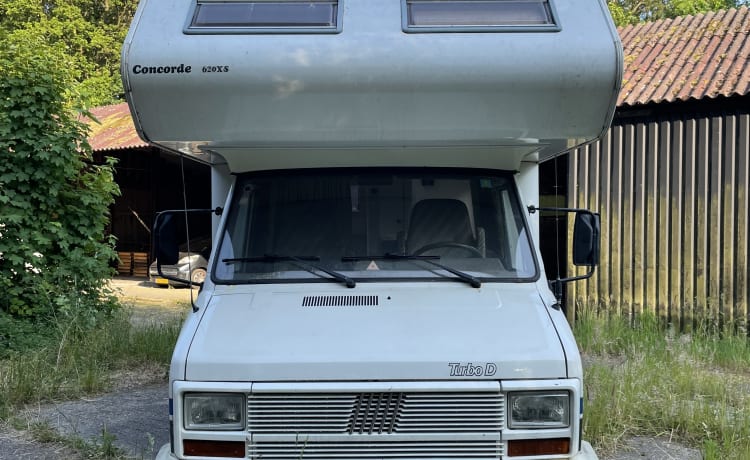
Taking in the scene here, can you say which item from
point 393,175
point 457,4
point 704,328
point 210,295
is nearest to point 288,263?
point 210,295

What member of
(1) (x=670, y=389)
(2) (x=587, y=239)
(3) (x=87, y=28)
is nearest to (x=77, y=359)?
(2) (x=587, y=239)

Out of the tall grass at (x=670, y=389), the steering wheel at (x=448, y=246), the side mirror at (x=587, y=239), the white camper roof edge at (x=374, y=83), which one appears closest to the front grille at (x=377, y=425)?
the steering wheel at (x=448, y=246)

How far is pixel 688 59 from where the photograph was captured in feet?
31.2

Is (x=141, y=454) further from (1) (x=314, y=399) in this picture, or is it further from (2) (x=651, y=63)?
(2) (x=651, y=63)

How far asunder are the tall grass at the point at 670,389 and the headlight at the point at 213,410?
2995 mm

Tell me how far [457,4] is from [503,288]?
163 cm

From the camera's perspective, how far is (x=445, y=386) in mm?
2875

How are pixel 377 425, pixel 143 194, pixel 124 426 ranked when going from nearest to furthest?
pixel 377 425, pixel 124 426, pixel 143 194

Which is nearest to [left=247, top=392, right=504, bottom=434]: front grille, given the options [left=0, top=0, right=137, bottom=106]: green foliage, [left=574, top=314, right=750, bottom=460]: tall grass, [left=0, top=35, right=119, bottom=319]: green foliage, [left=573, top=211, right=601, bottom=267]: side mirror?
[left=573, top=211, right=601, bottom=267]: side mirror

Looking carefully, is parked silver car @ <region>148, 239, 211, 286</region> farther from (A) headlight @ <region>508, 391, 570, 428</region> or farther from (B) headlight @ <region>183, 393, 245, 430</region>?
(A) headlight @ <region>508, 391, 570, 428</region>

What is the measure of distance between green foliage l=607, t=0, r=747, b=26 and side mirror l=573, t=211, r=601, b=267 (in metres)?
21.2

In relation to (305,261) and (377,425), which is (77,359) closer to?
(305,261)

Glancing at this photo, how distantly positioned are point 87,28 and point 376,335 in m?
23.8

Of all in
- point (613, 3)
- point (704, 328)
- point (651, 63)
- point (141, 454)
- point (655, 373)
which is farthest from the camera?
point (613, 3)
